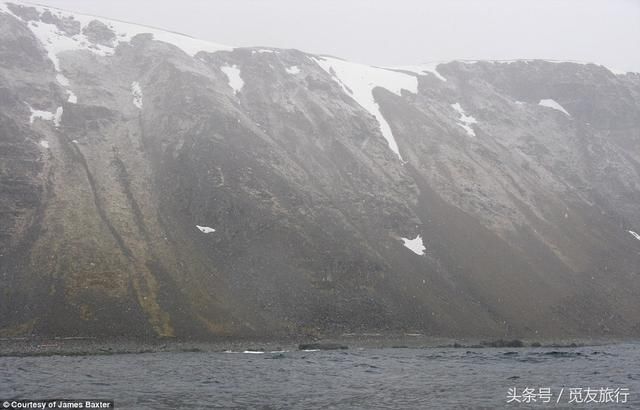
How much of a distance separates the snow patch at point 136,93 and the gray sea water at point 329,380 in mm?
66676

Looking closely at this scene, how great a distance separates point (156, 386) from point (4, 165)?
60.5 m

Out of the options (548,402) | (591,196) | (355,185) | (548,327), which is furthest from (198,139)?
(591,196)

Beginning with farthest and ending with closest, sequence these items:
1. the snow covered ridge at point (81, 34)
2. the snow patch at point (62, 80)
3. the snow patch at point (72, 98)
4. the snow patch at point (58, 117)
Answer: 1. the snow covered ridge at point (81, 34)
2. the snow patch at point (62, 80)
3. the snow patch at point (72, 98)
4. the snow patch at point (58, 117)

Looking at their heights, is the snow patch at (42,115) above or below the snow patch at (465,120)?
below

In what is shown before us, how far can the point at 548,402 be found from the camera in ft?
79.1

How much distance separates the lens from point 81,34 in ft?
390

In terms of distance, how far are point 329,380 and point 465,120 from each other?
103489mm

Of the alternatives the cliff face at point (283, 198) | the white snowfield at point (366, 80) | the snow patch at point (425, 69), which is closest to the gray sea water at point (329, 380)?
the cliff face at point (283, 198)

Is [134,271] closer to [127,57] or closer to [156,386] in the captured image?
[156,386]

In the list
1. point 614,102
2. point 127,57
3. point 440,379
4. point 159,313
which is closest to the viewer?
point 440,379

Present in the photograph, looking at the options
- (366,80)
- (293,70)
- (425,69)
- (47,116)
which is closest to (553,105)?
(425,69)

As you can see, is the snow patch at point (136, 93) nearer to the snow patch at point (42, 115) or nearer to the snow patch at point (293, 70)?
the snow patch at point (42, 115)

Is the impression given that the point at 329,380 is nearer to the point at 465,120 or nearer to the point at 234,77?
the point at 234,77

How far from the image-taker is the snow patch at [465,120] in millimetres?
Result: 118344
